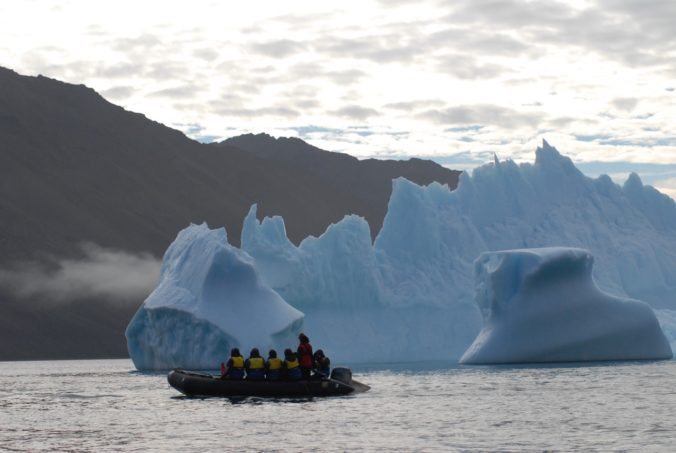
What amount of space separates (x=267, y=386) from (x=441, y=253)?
23164 mm

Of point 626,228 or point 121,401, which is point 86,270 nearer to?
point 626,228

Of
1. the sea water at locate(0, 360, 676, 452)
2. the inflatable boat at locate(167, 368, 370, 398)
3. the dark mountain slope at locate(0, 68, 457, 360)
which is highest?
the dark mountain slope at locate(0, 68, 457, 360)

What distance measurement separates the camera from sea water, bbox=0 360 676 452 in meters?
22.5

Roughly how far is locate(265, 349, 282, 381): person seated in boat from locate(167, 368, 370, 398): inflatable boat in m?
0.20

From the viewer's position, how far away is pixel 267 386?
106ft

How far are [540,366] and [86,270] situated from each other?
120 meters

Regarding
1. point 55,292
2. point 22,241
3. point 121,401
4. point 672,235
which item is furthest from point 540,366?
point 22,241

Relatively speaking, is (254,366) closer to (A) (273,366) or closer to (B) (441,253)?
(A) (273,366)

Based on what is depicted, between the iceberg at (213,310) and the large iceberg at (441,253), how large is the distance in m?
5.52

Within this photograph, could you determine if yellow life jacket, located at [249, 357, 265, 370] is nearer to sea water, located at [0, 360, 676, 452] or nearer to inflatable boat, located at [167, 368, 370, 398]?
inflatable boat, located at [167, 368, 370, 398]

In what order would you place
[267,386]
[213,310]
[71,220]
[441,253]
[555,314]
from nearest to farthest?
[267,386]
[213,310]
[555,314]
[441,253]
[71,220]

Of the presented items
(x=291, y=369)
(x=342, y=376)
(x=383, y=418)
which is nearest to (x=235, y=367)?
(x=291, y=369)

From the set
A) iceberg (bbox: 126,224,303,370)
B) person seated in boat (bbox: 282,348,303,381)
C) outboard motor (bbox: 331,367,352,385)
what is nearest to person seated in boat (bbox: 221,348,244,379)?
person seated in boat (bbox: 282,348,303,381)

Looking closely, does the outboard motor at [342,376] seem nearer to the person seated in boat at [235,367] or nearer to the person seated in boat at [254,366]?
the person seated in boat at [254,366]
